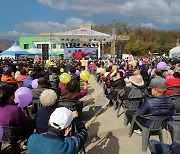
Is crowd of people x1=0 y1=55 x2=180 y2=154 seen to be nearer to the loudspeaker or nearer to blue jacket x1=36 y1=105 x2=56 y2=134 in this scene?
blue jacket x1=36 y1=105 x2=56 y2=134

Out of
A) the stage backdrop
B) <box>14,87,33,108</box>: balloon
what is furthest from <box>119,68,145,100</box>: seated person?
the stage backdrop

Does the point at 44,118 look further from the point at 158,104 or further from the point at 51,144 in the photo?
the point at 158,104

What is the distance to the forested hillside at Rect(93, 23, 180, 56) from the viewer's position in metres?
70.9

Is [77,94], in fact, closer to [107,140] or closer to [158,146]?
[107,140]

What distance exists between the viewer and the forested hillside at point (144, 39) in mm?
70875

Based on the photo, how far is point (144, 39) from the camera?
268 ft

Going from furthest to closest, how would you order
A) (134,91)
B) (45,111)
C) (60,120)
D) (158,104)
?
(134,91) < (158,104) < (45,111) < (60,120)

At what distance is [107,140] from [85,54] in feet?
121

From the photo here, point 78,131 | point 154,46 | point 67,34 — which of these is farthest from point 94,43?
point 78,131

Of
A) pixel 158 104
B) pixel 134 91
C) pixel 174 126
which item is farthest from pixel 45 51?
pixel 174 126

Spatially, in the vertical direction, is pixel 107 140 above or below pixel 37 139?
below

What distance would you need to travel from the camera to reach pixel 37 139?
9.06ft

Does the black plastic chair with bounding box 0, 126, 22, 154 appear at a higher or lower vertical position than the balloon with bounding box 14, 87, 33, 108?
lower

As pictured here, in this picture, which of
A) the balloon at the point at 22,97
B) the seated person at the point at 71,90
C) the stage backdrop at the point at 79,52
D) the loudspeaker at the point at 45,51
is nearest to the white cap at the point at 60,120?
the balloon at the point at 22,97
